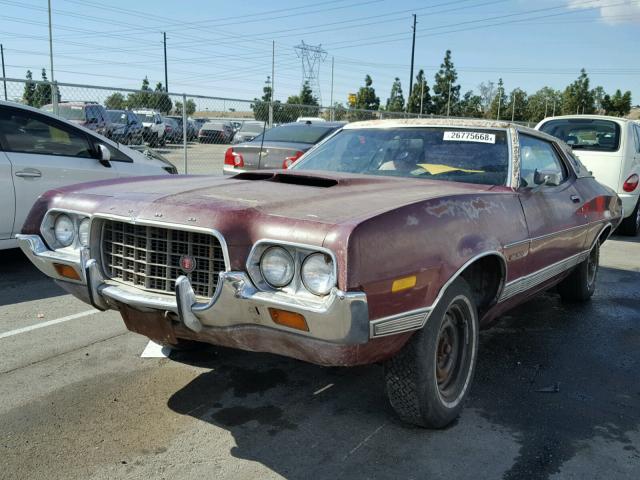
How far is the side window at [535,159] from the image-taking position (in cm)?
409

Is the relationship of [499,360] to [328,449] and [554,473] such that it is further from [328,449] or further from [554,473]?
[328,449]

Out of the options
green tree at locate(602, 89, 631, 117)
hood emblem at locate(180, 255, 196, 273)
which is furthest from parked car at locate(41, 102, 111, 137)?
green tree at locate(602, 89, 631, 117)

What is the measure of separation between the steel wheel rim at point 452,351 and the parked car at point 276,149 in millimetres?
6020

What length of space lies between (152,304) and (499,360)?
248 cm

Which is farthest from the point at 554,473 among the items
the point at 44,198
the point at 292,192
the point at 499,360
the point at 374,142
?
the point at 44,198

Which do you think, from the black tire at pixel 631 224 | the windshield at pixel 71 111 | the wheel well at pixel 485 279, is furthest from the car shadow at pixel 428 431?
the windshield at pixel 71 111

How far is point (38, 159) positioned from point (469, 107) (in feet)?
214

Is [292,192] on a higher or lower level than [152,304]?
higher

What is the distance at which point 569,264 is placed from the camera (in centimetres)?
461

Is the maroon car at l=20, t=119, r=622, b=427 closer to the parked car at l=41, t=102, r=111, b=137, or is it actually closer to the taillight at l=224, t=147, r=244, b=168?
the taillight at l=224, t=147, r=244, b=168

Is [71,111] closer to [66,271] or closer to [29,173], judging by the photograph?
[29,173]

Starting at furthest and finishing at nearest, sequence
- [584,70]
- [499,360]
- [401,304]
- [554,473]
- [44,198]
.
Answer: [584,70] → [499,360] → [44,198] → [554,473] → [401,304]

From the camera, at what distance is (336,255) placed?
2.37m

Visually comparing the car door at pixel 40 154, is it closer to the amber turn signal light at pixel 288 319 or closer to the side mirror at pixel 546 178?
the amber turn signal light at pixel 288 319
